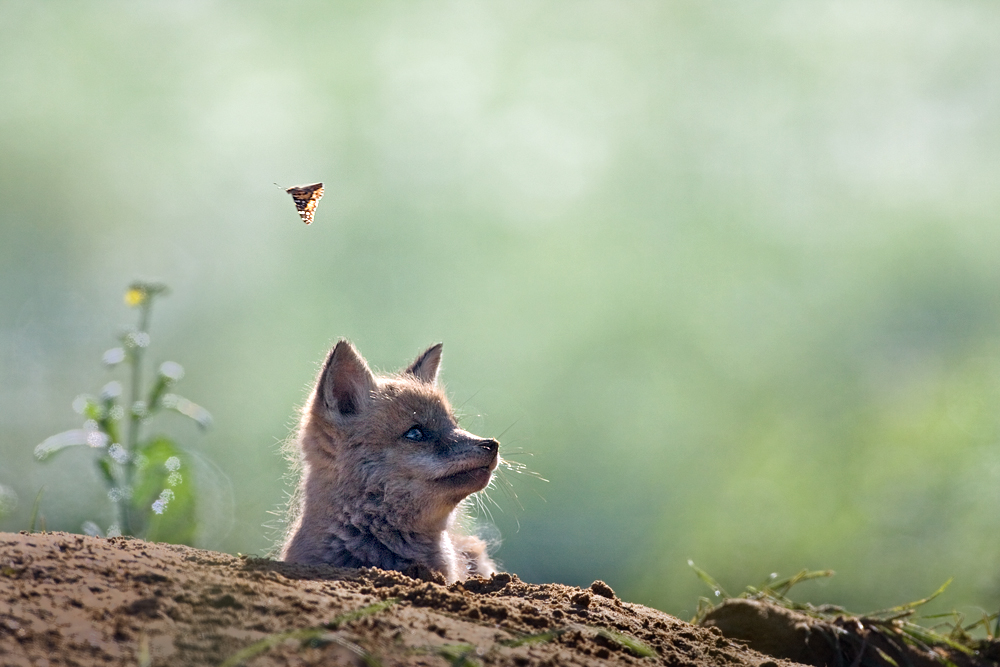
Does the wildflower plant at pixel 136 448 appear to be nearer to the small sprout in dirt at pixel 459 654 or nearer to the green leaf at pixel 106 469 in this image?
the green leaf at pixel 106 469

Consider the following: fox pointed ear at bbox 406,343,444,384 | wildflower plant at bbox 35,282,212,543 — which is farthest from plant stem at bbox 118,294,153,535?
fox pointed ear at bbox 406,343,444,384

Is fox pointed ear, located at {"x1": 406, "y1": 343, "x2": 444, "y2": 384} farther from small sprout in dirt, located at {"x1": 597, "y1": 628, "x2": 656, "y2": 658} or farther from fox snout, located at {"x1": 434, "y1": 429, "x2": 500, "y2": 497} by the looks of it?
small sprout in dirt, located at {"x1": 597, "y1": 628, "x2": 656, "y2": 658}

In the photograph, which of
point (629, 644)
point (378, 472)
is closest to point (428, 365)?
point (378, 472)

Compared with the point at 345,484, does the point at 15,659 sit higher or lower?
lower

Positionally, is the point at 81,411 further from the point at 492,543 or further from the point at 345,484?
the point at 492,543

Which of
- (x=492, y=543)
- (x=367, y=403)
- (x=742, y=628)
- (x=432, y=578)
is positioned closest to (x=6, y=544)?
(x=432, y=578)

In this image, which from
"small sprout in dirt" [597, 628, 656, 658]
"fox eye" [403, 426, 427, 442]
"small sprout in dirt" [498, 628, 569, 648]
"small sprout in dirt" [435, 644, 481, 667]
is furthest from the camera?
"fox eye" [403, 426, 427, 442]

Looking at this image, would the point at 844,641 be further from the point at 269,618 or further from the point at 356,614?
the point at 269,618

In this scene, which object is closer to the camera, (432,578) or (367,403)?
(432,578)
